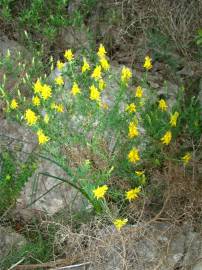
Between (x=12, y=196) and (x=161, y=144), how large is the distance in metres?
1.30

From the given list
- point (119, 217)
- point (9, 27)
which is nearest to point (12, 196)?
point (119, 217)

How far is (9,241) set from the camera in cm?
404

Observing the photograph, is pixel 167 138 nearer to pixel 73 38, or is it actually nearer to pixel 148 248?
pixel 148 248

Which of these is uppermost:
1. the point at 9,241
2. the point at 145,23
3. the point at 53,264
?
the point at 145,23

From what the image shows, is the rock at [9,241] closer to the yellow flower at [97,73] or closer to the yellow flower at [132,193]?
the yellow flower at [132,193]

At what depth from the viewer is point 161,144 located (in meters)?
3.62

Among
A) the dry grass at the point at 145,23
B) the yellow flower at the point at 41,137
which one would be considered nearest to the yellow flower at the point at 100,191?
the yellow flower at the point at 41,137

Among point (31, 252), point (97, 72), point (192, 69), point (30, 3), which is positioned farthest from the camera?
point (30, 3)

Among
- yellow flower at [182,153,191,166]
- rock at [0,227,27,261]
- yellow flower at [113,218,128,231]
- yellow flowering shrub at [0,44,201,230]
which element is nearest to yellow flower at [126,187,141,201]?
yellow flowering shrub at [0,44,201,230]

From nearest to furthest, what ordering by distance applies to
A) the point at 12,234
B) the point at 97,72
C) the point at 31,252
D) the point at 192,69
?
1. the point at 97,72
2. the point at 31,252
3. the point at 12,234
4. the point at 192,69

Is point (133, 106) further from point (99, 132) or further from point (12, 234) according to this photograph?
point (12, 234)

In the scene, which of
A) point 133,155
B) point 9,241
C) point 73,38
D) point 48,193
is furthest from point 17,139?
point 133,155

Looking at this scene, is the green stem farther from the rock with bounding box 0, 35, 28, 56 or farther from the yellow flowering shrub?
the rock with bounding box 0, 35, 28, 56

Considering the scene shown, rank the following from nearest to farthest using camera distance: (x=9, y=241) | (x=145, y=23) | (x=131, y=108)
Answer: (x=131, y=108), (x=9, y=241), (x=145, y=23)
